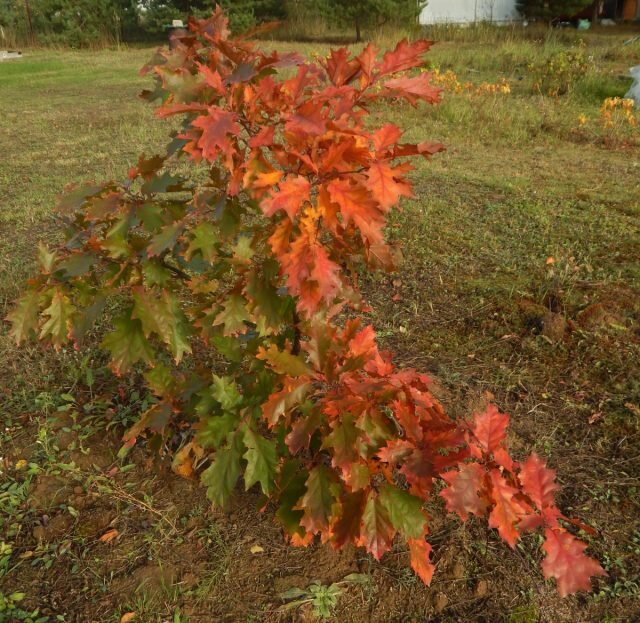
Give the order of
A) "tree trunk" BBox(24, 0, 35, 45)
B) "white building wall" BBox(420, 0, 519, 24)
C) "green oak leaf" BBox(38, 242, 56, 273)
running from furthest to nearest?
"tree trunk" BBox(24, 0, 35, 45) → "white building wall" BBox(420, 0, 519, 24) → "green oak leaf" BBox(38, 242, 56, 273)

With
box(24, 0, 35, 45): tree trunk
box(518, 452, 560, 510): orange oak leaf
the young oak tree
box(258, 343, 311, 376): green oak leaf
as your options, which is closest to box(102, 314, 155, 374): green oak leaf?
the young oak tree

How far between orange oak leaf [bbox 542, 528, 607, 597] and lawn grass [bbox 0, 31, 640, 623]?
1.65 feet

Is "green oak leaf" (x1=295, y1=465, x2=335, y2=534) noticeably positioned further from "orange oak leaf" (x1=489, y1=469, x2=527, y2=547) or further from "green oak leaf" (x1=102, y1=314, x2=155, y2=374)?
"green oak leaf" (x1=102, y1=314, x2=155, y2=374)

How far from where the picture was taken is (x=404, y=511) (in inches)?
57.7

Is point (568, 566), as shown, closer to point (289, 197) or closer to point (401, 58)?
point (289, 197)

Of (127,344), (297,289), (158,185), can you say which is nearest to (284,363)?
(297,289)

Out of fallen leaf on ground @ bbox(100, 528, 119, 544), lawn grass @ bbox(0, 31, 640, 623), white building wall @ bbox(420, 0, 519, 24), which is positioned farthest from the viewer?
white building wall @ bbox(420, 0, 519, 24)

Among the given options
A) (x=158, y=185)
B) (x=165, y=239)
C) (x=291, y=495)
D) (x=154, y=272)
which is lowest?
(x=291, y=495)

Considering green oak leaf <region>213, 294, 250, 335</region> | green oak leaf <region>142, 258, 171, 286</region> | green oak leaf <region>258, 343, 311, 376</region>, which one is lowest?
green oak leaf <region>258, 343, 311, 376</region>

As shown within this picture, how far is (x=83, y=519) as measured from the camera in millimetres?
2021

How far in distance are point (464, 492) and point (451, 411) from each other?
3.76 ft

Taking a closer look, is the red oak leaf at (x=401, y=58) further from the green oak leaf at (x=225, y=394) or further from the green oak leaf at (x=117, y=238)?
the green oak leaf at (x=225, y=394)

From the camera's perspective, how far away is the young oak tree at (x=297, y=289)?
1.27m

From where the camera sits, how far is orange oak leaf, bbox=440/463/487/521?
1282 mm
